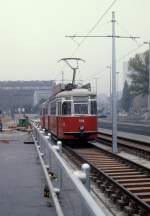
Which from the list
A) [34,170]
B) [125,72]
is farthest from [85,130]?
[125,72]

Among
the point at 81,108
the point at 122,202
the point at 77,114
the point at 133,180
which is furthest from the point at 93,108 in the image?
the point at 122,202

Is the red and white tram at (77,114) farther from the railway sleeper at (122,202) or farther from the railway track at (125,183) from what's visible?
the railway sleeper at (122,202)

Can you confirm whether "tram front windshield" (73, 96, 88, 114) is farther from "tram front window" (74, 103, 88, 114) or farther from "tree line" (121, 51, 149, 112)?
"tree line" (121, 51, 149, 112)

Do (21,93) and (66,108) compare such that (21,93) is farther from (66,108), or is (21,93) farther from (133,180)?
(133,180)

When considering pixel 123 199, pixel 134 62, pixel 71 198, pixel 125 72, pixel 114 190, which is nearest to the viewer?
pixel 71 198

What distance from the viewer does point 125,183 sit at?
1591 centimetres

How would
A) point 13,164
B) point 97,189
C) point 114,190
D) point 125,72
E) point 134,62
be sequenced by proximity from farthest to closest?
point 125,72 < point 134,62 < point 13,164 < point 97,189 < point 114,190

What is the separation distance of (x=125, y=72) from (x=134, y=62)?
8.61 meters

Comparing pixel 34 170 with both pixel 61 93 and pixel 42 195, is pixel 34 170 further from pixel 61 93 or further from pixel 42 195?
pixel 61 93

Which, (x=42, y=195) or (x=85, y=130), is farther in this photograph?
(x=85, y=130)

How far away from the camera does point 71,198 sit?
6789 mm

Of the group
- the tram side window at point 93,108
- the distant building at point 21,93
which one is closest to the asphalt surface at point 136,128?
the tram side window at point 93,108

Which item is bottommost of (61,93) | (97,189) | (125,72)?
(97,189)

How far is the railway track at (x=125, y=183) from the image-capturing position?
1194 centimetres
